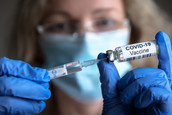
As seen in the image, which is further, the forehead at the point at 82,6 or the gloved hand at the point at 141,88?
the forehead at the point at 82,6

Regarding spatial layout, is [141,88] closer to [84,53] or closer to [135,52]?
[135,52]

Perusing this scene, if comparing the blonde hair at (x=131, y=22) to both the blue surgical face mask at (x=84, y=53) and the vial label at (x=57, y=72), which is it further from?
the vial label at (x=57, y=72)

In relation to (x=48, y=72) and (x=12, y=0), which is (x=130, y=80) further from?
(x=12, y=0)

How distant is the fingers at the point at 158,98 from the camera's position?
796 mm

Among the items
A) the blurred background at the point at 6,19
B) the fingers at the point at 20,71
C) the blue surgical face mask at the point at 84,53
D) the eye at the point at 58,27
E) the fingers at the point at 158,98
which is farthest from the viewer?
the blurred background at the point at 6,19

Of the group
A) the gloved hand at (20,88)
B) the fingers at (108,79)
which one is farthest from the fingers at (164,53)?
the gloved hand at (20,88)

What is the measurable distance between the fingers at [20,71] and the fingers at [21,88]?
0.09 ft

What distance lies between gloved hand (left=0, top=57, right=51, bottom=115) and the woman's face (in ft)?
2.48

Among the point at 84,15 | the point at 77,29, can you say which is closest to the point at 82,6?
the point at 84,15

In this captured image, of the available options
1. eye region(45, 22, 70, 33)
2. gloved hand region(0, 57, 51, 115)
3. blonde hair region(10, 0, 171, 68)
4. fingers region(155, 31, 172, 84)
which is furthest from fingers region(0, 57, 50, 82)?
blonde hair region(10, 0, 171, 68)

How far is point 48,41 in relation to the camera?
1649mm

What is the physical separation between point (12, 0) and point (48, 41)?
1247mm

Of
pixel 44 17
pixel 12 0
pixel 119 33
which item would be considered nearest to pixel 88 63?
pixel 119 33

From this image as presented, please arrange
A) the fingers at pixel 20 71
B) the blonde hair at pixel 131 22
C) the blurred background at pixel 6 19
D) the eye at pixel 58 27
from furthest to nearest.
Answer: the blurred background at pixel 6 19 < the blonde hair at pixel 131 22 < the eye at pixel 58 27 < the fingers at pixel 20 71
